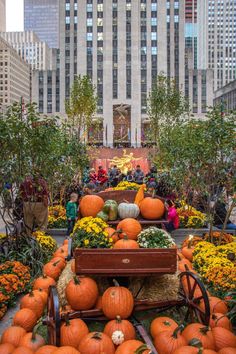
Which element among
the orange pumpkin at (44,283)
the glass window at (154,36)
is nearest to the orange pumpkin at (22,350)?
the orange pumpkin at (44,283)

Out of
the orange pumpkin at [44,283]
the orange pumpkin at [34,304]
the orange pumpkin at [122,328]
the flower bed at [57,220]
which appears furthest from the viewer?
the flower bed at [57,220]

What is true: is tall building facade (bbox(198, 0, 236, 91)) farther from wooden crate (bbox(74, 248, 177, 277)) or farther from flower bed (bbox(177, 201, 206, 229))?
wooden crate (bbox(74, 248, 177, 277))

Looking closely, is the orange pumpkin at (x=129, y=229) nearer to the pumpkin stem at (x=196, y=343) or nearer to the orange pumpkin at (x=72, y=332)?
the orange pumpkin at (x=72, y=332)

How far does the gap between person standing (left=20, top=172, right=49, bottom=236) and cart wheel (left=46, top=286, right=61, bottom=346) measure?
603 centimetres

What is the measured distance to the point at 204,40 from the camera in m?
200

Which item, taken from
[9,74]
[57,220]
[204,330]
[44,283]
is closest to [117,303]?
[204,330]

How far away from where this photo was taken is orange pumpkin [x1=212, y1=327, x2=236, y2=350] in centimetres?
564

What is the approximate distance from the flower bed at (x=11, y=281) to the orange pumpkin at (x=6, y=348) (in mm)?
1741

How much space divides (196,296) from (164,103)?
39.2 m

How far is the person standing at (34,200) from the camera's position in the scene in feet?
39.0

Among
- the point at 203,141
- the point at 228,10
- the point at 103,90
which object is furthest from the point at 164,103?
the point at 228,10

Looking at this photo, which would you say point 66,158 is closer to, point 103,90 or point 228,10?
point 103,90

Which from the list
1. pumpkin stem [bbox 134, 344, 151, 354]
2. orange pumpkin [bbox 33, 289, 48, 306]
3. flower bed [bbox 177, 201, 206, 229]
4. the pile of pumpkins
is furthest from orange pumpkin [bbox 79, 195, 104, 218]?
flower bed [bbox 177, 201, 206, 229]

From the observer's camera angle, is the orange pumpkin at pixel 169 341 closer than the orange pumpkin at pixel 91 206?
Yes
